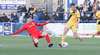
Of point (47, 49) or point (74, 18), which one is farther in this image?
point (74, 18)

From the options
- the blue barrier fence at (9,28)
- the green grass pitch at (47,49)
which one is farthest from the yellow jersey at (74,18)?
the blue barrier fence at (9,28)

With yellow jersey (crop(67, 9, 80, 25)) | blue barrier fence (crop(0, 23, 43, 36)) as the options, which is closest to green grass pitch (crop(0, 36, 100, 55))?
yellow jersey (crop(67, 9, 80, 25))

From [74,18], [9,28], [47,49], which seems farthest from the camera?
[9,28]

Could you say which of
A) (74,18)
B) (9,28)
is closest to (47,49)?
(74,18)

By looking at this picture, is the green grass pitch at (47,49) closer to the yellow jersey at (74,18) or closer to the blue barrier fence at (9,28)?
the yellow jersey at (74,18)

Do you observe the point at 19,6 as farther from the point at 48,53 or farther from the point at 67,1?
the point at 48,53

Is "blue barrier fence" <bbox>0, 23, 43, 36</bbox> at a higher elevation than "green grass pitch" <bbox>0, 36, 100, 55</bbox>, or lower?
lower

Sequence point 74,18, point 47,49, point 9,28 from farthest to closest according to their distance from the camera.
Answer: point 9,28, point 74,18, point 47,49

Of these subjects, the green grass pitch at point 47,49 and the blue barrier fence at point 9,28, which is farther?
the blue barrier fence at point 9,28

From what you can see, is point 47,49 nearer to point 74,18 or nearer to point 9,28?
point 74,18

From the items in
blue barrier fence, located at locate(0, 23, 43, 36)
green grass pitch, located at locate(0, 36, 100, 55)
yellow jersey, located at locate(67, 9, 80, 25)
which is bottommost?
blue barrier fence, located at locate(0, 23, 43, 36)

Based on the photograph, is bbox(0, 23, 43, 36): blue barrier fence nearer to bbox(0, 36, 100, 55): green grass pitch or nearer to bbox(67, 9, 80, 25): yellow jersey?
bbox(0, 36, 100, 55): green grass pitch

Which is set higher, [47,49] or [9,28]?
[47,49]

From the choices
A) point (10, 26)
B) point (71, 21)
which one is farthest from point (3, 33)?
point (71, 21)
